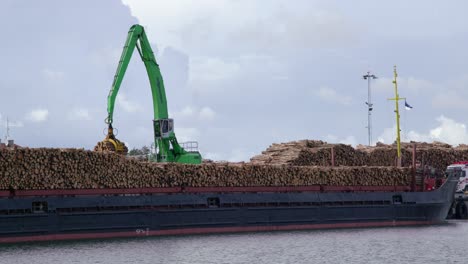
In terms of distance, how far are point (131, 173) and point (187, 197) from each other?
106 inches

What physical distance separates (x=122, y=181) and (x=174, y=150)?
7.27 m

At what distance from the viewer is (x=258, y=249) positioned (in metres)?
35.8

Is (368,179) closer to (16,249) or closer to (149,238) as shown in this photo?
(149,238)

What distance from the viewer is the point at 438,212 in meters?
50.0

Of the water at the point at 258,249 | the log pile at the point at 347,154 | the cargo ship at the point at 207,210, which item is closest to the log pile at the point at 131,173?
the cargo ship at the point at 207,210

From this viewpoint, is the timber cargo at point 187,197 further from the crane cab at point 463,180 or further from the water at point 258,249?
the crane cab at point 463,180

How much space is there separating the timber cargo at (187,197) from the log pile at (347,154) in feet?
17.6

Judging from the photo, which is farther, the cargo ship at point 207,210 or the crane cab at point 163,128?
the crane cab at point 163,128

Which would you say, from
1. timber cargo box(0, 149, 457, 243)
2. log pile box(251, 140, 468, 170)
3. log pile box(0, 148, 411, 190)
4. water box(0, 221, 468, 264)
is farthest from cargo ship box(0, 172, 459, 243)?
log pile box(251, 140, 468, 170)

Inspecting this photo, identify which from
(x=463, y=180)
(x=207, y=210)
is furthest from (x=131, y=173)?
(x=463, y=180)

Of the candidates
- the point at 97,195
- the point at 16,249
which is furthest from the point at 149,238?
the point at 16,249

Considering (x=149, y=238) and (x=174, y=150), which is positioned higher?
(x=174, y=150)

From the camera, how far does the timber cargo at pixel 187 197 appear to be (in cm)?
3759

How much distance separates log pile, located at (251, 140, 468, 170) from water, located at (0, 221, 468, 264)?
41.6ft
